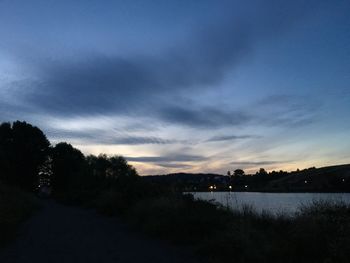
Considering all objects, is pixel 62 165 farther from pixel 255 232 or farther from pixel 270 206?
pixel 255 232

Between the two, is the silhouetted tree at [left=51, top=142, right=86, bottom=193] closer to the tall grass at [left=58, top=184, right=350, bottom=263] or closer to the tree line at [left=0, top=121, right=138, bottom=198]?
the tree line at [left=0, top=121, right=138, bottom=198]

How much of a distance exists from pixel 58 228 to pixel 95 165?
3956 cm

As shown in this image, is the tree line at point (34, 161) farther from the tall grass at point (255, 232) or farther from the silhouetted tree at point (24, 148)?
the tall grass at point (255, 232)

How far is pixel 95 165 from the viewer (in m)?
58.8

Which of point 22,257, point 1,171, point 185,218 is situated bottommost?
point 22,257

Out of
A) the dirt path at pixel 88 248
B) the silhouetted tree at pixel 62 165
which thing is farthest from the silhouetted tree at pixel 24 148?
the dirt path at pixel 88 248

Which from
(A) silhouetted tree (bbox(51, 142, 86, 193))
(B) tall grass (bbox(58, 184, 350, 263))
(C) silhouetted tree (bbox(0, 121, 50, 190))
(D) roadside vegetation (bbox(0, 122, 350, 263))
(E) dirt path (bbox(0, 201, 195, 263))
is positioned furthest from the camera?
(A) silhouetted tree (bbox(51, 142, 86, 193))

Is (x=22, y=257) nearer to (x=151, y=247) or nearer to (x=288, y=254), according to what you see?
(x=151, y=247)

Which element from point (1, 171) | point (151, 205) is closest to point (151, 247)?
point (151, 205)

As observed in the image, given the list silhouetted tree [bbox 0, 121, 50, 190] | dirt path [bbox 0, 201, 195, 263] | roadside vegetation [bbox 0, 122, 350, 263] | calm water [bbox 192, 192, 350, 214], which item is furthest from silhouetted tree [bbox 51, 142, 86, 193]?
Result: dirt path [bbox 0, 201, 195, 263]

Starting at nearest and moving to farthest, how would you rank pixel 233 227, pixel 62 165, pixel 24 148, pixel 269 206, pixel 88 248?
pixel 233 227, pixel 88 248, pixel 269 206, pixel 24 148, pixel 62 165

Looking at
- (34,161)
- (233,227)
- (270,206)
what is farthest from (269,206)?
(34,161)

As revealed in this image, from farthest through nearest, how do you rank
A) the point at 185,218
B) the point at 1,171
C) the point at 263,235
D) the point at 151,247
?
1. the point at 1,171
2. the point at 185,218
3. the point at 151,247
4. the point at 263,235

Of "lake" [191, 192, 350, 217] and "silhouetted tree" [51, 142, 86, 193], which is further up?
"silhouetted tree" [51, 142, 86, 193]
